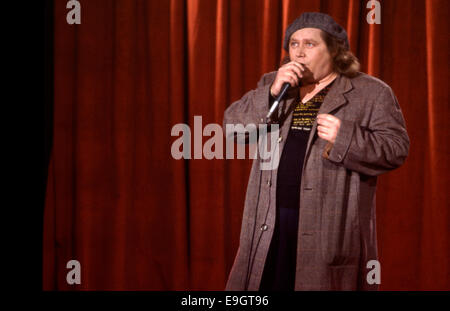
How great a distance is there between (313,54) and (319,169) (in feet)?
1.32

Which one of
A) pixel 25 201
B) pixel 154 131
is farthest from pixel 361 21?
pixel 25 201

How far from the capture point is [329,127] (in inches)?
50.1

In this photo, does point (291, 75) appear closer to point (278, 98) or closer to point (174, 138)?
point (278, 98)

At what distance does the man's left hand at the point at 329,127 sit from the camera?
127cm

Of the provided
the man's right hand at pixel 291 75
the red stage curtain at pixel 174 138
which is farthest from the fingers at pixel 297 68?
the red stage curtain at pixel 174 138

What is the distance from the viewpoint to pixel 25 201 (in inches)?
82.1

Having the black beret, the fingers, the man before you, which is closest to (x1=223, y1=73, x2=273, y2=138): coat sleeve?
Result: the man

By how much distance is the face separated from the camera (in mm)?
1406

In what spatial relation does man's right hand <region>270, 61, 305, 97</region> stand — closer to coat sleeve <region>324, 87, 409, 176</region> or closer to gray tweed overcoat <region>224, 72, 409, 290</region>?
gray tweed overcoat <region>224, 72, 409, 290</region>

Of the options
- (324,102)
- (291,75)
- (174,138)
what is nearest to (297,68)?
(291,75)

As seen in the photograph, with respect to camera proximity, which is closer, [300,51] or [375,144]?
[375,144]

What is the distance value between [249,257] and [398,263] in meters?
1.11

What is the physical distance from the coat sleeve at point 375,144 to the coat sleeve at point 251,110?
0.26 m

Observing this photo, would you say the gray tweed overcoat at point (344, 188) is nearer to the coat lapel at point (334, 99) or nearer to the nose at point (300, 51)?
the coat lapel at point (334, 99)
